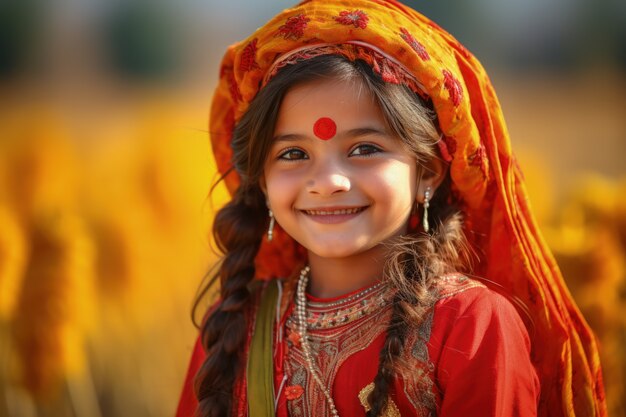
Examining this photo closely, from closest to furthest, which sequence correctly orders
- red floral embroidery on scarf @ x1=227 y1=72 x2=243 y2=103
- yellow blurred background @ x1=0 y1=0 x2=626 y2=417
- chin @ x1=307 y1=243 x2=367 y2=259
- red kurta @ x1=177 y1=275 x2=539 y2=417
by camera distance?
red kurta @ x1=177 y1=275 x2=539 y2=417 → chin @ x1=307 y1=243 x2=367 y2=259 → red floral embroidery on scarf @ x1=227 y1=72 x2=243 y2=103 → yellow blurred background @ x1=0 y1=0 x2=626 y2=417

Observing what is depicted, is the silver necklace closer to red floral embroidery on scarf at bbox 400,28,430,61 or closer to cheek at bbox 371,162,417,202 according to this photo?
cheek at bbox 371,162,417,202

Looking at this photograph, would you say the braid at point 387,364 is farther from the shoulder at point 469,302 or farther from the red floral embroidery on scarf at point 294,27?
the red floral embroidery on scarf at point 294,27

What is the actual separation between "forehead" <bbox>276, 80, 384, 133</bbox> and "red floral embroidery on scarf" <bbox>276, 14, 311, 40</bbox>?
0.15 m

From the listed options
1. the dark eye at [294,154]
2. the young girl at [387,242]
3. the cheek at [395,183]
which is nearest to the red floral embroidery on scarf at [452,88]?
the young girl at [387,242]

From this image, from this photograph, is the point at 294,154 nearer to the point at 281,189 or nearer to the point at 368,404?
the point at 281,189

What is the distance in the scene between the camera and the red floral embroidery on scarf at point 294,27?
2150mm

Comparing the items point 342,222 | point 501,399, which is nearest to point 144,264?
point 342,222

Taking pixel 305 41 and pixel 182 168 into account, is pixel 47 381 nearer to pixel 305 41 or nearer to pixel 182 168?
pixel 182 168

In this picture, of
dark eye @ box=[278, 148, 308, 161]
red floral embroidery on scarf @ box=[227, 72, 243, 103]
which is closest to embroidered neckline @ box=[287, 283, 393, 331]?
dark eye @ box=[278, 148, 308, 161]

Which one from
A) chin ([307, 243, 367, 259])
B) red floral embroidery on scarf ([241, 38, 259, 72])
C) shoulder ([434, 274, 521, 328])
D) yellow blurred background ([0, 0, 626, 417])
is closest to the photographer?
shoulder ([434, 274, 521, 328])

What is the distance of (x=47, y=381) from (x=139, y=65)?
2225mm

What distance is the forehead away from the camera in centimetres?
209

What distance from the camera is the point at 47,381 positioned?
329 centimetres

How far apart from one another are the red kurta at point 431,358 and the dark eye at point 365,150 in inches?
16.5
